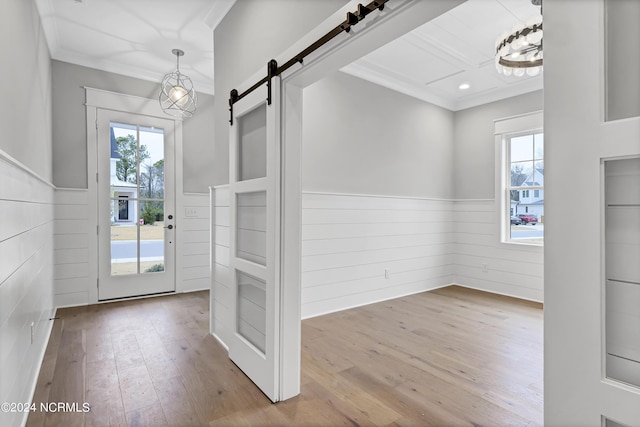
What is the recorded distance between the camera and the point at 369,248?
3.95m

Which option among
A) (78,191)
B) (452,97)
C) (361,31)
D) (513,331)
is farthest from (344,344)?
(452,97)

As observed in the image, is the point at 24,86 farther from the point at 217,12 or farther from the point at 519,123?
the point at 519,123

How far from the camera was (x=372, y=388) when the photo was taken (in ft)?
6.79

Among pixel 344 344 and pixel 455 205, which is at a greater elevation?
pixel 455 205

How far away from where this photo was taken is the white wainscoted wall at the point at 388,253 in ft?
10.9

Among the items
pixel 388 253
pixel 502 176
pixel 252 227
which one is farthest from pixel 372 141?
pixel 252 227

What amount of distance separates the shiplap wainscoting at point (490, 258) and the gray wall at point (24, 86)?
4.93 m

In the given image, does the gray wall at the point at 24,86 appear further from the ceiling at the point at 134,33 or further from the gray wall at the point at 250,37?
the gray wall at the point at 250,37

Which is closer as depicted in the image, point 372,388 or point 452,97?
point 372,388

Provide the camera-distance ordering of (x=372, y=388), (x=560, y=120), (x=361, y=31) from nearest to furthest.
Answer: (x=560, y=120) < (x=361, y=31) < (x=372, y=388)

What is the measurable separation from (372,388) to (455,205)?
3.67 m

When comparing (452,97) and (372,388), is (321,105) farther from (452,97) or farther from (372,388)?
(372,388)

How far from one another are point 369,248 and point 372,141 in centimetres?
130

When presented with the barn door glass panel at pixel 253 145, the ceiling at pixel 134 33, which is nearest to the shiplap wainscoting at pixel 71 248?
the ceiling at pixel 134 33
